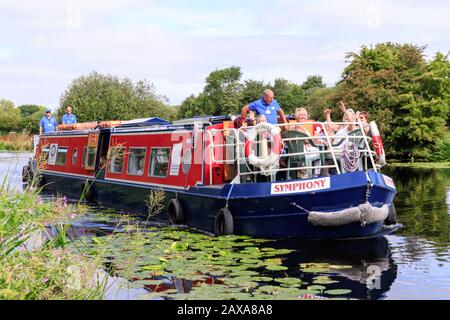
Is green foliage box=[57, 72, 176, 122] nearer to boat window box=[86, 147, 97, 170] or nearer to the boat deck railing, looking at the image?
boat window box=[86, 147, 97, 170]

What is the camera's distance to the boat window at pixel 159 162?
13491 mm

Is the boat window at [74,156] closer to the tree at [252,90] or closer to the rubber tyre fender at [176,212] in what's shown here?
the rubber tyre fender at [176,212]

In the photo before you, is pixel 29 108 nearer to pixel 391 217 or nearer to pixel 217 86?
pixel 217 86

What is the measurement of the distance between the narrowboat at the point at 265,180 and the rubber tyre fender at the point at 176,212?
0.02 metres

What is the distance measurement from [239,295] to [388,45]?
1551 inches

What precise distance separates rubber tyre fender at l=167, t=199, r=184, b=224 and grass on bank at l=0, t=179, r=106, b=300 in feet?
19.6

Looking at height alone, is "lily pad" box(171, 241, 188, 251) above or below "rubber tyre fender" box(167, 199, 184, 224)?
below

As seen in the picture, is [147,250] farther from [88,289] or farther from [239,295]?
[88,289]

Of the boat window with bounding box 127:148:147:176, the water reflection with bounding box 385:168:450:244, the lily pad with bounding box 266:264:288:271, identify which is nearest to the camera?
the lily pad with bounding box 266:264:288:271

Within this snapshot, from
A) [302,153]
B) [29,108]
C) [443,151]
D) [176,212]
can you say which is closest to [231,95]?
[443,151]

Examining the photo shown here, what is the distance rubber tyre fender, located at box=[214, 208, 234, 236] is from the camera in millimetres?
10461

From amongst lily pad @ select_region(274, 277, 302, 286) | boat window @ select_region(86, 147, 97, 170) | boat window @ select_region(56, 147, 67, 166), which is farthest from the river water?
→ boat window @ select_region(56, 147, 67, 166)

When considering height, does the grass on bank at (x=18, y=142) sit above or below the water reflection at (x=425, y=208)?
above

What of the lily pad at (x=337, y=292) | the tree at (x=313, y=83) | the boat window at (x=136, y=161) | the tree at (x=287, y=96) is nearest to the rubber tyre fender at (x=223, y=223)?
the lily pad at (x=337, y=292)
